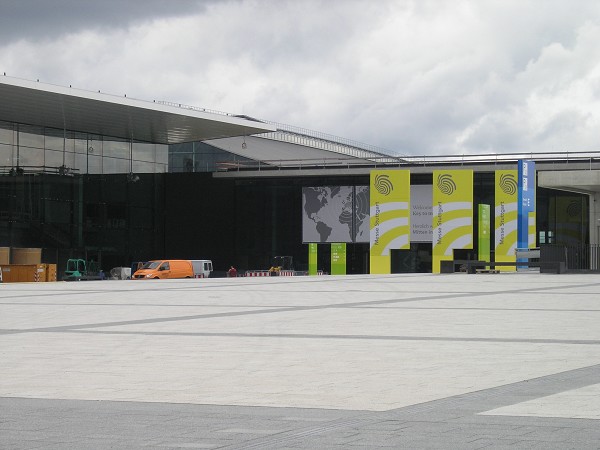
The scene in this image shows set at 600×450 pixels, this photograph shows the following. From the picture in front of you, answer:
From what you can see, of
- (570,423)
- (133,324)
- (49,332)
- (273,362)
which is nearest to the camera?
(570,423)

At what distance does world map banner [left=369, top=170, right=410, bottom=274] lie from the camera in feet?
193

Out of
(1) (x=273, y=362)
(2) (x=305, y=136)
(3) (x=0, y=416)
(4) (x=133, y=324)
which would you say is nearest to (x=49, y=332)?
(4) (x=133, y=324)

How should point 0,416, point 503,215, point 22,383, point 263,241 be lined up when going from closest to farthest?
point 0,416 < point 22,383 < point 503,215 < point 263,241

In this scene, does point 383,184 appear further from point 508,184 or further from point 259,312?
point 259,312

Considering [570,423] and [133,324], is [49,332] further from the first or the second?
[570,423]

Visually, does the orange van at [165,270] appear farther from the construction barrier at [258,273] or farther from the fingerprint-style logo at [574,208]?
the fingerprint-style logo at [574,208]

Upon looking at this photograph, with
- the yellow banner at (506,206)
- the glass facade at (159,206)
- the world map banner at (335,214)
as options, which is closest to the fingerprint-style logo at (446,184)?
the yellow banner at (506,206)

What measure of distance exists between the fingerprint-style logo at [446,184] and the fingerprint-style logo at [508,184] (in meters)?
2.67

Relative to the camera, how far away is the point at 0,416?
8898 millimetres

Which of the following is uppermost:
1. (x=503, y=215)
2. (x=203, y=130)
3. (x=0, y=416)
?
(x=203, y=130)

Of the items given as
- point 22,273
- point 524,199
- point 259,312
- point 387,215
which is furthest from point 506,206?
point 259,312

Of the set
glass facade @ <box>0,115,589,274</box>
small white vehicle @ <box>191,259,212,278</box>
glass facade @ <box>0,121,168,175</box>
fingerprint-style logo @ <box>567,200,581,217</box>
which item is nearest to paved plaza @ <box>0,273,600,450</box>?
glass facade @ <box>0,121,168,175</box>

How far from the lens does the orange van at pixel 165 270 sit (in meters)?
55.3

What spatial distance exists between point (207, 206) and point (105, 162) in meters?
8.88
